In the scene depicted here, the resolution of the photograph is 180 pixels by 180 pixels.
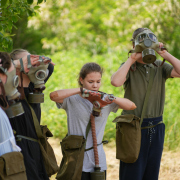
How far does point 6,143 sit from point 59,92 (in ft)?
3.12

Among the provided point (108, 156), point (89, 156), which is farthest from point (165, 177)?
point (89, 156)

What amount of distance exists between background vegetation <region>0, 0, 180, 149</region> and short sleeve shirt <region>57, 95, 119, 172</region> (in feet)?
3.85

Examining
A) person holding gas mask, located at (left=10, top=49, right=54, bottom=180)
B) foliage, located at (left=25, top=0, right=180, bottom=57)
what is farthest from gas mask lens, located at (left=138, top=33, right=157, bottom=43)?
foliage, located at (left=25, top=0, right=180, bottom=57)

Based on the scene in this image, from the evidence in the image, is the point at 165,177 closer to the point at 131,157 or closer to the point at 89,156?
the point at 131,157

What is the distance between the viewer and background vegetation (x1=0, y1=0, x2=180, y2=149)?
6.19 m

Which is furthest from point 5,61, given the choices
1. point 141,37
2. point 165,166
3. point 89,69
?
point 165,166

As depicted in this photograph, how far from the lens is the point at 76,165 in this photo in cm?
280

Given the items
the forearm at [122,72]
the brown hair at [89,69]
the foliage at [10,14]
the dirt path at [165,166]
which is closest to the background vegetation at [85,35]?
the foliage at [10,14]

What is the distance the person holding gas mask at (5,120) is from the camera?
2047 mm

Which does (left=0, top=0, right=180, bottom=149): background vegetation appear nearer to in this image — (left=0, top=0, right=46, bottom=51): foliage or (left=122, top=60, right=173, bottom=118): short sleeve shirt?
(left=0, top=0, right=46, bottom=51): foliage

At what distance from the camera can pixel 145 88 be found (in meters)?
3.33

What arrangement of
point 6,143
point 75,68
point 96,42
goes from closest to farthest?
1. point 6,143
2. point 75,68
3. point 96,42

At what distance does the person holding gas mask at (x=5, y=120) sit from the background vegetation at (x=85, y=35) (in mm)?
1458

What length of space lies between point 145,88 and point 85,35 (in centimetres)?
1176
